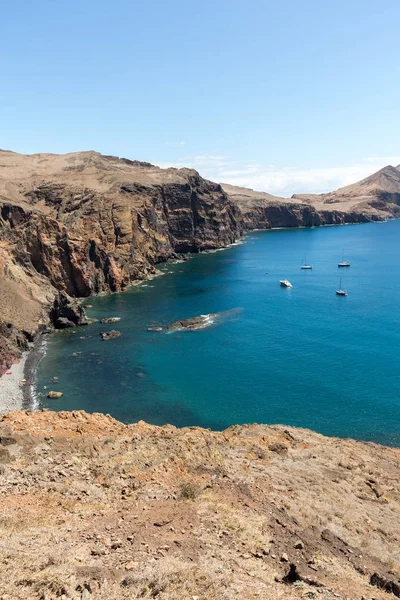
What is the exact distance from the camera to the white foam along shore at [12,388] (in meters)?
58.7

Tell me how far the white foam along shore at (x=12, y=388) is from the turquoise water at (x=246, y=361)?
3.13 m

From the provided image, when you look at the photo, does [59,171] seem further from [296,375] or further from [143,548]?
[143,548]

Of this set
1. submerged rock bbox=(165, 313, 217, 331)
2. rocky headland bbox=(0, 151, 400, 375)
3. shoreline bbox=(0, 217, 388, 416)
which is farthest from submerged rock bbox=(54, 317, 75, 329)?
submerged rock bbox=(165, 313, 217, 331)

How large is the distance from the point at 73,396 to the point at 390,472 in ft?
137

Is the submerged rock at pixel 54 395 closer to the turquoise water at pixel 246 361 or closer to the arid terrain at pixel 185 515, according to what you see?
the turquoise water at pixel 246 361

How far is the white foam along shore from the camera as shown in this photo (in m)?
58.7

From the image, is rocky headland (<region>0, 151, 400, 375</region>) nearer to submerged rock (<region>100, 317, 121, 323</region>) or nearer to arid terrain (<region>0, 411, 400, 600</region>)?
submerged rock (<region>100, 317, 121, 323</region>)

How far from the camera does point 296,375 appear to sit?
67375 mm

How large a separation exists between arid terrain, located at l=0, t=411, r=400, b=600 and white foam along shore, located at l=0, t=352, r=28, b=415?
75.8 feet

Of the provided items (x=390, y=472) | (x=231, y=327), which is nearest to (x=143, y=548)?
(x=390, y=472)

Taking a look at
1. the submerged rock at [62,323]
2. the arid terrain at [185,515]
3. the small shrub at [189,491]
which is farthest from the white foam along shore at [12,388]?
the small shrub at [189,491]

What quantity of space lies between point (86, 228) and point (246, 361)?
258ft

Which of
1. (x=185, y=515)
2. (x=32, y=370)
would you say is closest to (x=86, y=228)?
(x=32, y=370)

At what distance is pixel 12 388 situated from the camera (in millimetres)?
64000
